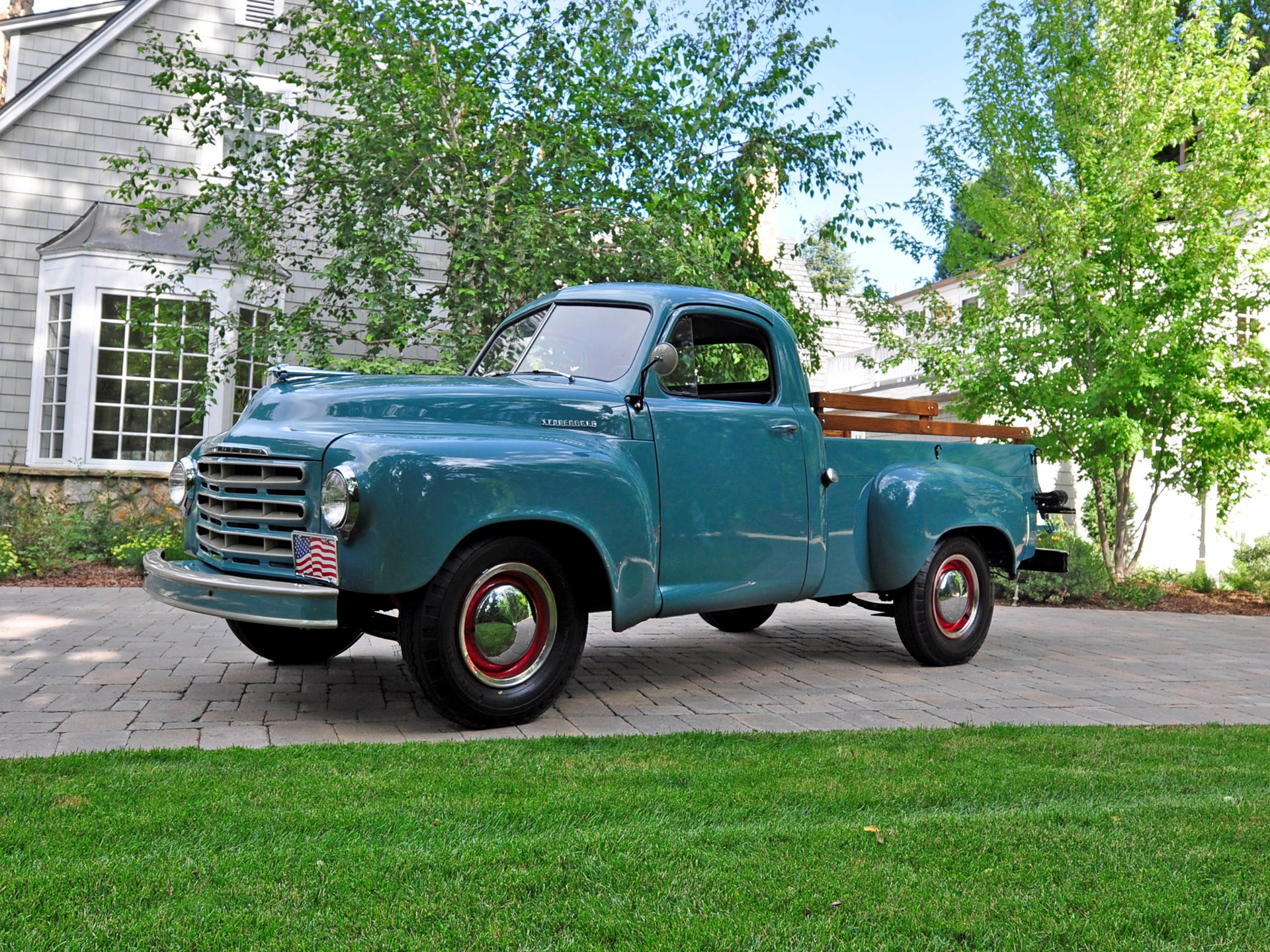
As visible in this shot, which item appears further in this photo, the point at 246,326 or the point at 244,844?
the point at 246,326

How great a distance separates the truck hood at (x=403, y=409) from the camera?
5.16m

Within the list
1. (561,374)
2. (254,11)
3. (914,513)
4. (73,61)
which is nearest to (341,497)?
(561,374)

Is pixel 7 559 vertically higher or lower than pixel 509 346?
lower

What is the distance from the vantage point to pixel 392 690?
6.24 metres

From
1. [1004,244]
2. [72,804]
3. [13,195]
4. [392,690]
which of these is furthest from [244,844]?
[13,195]

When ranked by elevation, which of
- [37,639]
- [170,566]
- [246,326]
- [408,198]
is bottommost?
[37,639]

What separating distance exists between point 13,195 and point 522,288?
24.5ft

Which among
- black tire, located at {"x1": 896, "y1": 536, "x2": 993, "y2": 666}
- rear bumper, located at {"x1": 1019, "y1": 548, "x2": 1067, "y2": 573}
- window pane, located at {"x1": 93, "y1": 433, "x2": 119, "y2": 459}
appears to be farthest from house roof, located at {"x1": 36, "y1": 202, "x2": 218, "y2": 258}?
rear bumper, located at {"x1": 1019, "y1": 548, "x2": 1067, "y2": 573}

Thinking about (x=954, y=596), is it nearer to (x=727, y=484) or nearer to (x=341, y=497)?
(x=727, y=484)

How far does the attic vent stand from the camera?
49.5 ft

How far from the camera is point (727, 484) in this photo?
6.10 m

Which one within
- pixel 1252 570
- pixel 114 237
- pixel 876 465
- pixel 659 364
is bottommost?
pixel 1252 570

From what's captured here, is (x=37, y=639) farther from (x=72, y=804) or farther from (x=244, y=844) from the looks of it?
(x=244, y=844)

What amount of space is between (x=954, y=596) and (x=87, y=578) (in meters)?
8.44
